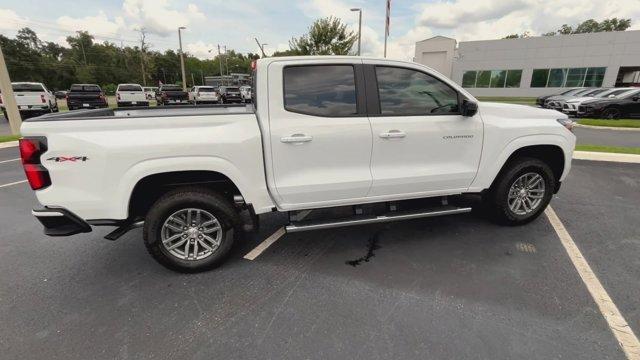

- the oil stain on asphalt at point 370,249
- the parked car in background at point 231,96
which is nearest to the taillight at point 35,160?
the oil stain on asphalt at point 370,249

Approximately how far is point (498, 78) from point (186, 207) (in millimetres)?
40017

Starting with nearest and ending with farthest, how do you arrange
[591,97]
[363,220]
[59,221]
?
[59,221] < [363,220] < [591,97]

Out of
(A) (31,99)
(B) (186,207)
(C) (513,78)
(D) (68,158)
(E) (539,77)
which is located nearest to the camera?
(D) (68,158)

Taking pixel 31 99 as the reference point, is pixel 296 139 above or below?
above

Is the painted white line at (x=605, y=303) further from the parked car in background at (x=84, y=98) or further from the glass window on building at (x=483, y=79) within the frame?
the glass window on building at (x=483, y=79)

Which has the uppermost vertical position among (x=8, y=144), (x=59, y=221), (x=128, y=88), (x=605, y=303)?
(x=128, y=88)

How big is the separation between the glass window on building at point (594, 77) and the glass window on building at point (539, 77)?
3.22 metres

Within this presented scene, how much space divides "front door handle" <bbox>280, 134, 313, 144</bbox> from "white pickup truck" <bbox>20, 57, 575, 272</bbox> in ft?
0.10

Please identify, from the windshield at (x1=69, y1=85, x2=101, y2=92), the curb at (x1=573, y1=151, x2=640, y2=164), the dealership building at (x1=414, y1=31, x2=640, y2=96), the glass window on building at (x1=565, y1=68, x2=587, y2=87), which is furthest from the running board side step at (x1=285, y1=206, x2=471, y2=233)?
the glass window on building at (x1=565, y1=68, x2=587, y2=87)

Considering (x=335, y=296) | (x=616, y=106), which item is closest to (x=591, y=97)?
(x=616, y=106)

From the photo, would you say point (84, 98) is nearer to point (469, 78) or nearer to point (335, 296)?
point (335, 296)

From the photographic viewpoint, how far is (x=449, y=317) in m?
2.59

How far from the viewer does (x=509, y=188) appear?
398 cm

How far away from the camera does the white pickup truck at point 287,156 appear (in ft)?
9.07
